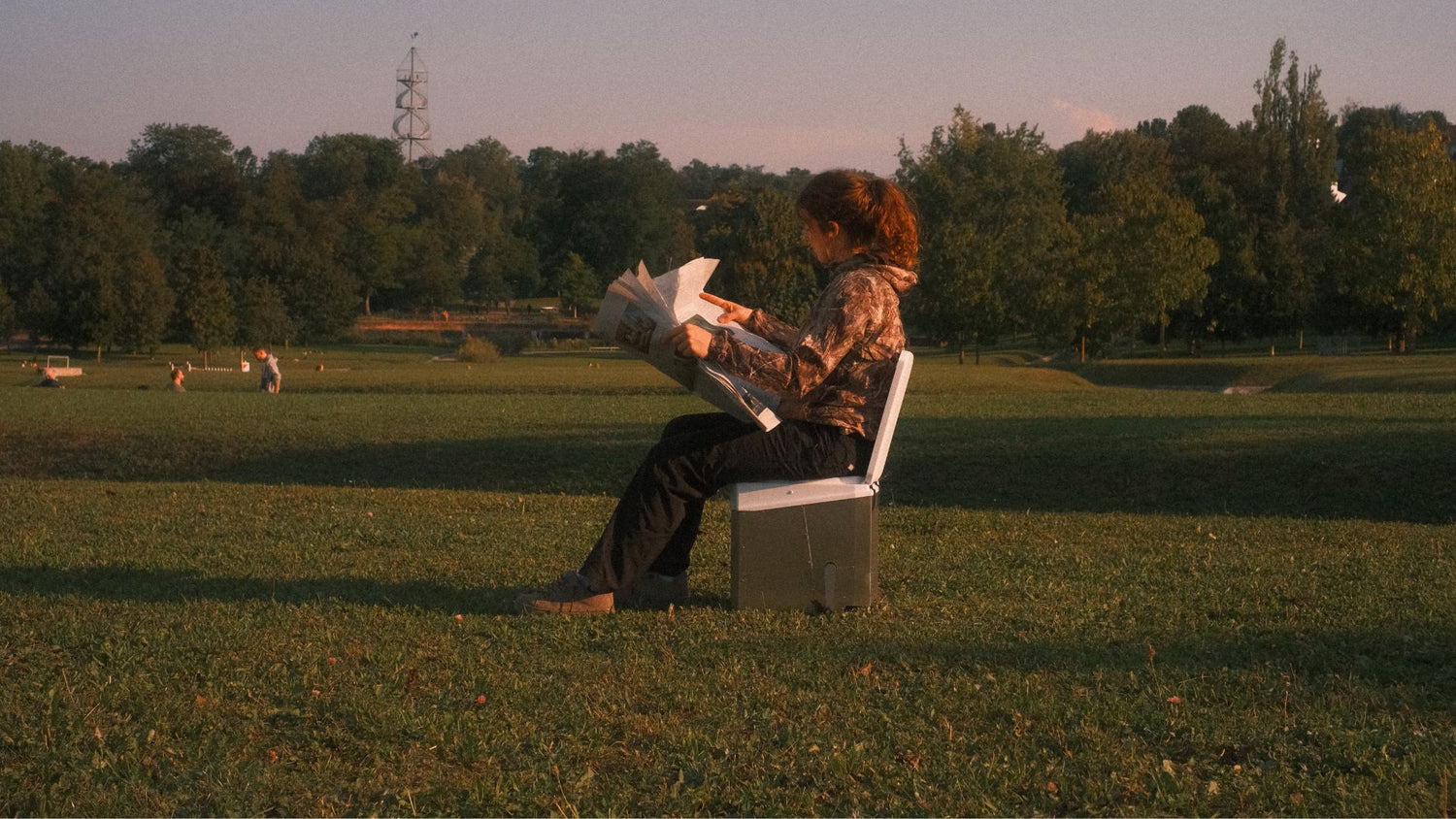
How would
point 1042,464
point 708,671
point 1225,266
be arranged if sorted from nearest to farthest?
→ 1. point 708,671
2. point 1042,464
3. point 1225,266

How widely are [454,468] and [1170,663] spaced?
10.7 m

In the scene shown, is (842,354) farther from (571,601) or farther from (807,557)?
(571,601)

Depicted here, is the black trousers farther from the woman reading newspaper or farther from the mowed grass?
the mowed grass

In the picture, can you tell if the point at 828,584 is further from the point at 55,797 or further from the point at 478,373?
the point at 478,373

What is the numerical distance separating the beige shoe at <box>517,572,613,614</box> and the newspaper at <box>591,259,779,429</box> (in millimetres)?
952

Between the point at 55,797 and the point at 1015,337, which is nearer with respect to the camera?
the point at 55,797

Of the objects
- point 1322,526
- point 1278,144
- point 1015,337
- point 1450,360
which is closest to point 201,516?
point 1322,526

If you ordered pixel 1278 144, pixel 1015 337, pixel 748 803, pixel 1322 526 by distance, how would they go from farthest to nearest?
pixel 1015 337
pixel 1278 144
pixel 1322 526
pixel 748 803

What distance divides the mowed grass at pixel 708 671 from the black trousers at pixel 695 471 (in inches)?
10.5

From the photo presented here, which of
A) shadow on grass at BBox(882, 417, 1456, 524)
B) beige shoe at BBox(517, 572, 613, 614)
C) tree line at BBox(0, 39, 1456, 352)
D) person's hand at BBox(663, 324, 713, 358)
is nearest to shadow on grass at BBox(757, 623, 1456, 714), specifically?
beige shoe at BBox(517, 572, 613, 614)

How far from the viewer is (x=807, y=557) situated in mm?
5645

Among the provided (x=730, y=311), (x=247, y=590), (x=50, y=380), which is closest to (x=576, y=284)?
(x=50, y=380)

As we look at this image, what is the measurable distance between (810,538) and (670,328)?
1069 mm

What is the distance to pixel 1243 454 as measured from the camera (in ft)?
43.0
